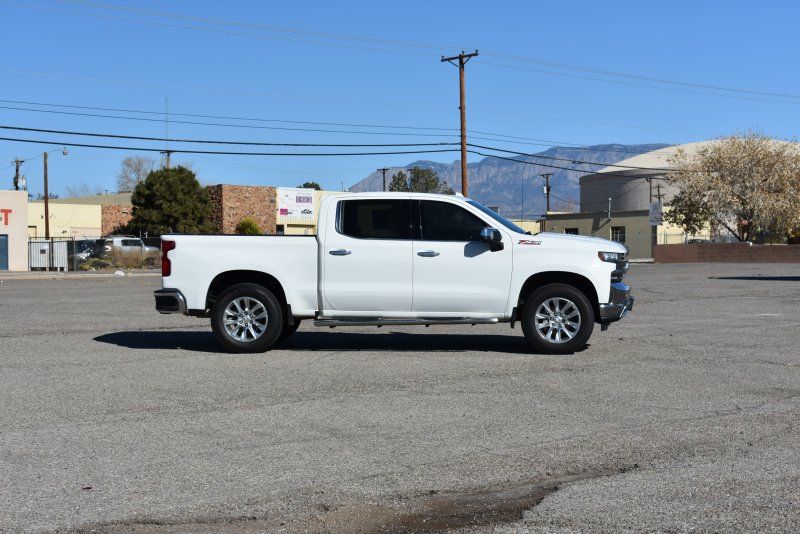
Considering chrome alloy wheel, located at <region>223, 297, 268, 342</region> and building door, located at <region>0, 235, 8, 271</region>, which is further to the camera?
building door, located at <region>0, 235, 8, 271</region>

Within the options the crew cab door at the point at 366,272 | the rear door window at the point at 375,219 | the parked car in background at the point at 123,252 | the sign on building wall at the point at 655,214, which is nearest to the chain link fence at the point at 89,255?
the parked car in background at the point at 123,252

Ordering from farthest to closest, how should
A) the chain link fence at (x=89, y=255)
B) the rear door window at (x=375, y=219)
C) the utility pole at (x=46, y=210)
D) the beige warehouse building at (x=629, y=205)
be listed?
the beige warehouse building at (x=629, y=205)
the utility pole at (x=46, y=210)
the chain link fence at (x=89, y=255)
the rear door window at (x=375, y=219)

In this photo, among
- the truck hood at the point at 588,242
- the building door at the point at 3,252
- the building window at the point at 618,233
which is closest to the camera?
the truck hood at the point at 588,242

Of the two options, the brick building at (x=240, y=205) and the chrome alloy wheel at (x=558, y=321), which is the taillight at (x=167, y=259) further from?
the brick building at (x=240, y=205)

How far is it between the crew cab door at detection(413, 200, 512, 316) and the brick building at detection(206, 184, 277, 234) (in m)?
53.9

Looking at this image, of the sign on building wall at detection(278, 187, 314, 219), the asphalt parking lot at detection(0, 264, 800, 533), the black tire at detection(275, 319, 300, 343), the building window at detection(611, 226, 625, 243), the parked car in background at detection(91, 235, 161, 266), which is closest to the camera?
the asphalt parking lot at detection(0, 264, 800, 533)

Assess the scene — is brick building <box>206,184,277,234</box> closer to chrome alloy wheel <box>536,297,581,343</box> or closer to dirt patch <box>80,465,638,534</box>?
chrome alloy wheel <box>536,297,581,343</box>

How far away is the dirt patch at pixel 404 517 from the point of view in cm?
493

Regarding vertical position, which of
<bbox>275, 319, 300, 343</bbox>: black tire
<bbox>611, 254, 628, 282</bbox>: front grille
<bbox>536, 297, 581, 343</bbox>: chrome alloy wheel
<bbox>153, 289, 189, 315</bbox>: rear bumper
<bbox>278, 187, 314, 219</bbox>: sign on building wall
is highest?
<bbox>278, 187, 314, 219</bbox>: sign on building wall

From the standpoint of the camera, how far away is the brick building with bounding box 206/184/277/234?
65625 millimetres

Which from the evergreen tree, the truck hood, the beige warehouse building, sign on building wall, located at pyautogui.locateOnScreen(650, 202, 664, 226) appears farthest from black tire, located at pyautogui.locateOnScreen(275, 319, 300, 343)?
the beige warehouse building

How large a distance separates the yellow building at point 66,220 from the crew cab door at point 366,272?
56.0m

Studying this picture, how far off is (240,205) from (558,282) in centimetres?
5600

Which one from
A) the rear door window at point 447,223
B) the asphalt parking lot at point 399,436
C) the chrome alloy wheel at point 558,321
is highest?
the rear door window at point 447,223
